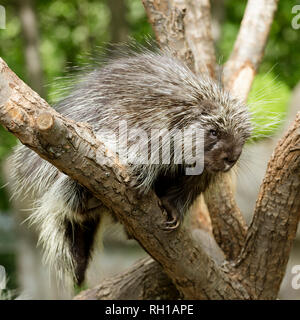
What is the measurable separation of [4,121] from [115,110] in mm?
667

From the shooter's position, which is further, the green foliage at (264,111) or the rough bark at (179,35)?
the rough bark at (179,35)

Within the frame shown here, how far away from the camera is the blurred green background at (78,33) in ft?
20.0

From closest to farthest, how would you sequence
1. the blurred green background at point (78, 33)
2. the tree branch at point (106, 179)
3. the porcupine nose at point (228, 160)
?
the tree branch at point (106, 179), the porcupine nose at point (228, 160), the blurred green background at point (78, 33)

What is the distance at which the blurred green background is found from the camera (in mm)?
6094

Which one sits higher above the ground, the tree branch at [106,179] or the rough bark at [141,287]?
the tree branch at [106,179]

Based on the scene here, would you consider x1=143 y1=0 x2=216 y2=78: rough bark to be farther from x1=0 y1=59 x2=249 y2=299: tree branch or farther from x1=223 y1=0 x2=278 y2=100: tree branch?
x1=0 y1=59 x2=249 y2=299: tree branch

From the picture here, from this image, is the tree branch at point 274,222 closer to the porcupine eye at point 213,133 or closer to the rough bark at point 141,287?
the porcupine eye at point 213,133

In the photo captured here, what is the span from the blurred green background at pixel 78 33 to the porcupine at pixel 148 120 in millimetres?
3290

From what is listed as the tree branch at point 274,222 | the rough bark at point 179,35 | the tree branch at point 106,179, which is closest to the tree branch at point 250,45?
the rough bark at point 179,35

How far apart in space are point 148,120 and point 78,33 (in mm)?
5682

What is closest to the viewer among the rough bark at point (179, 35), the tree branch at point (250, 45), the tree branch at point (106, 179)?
the tree branch at point (106, 179)

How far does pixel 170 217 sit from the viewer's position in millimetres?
2600

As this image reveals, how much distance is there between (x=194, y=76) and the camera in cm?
264

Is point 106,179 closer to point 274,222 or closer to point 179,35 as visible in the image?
point 274,222
